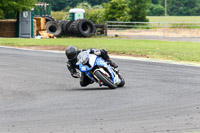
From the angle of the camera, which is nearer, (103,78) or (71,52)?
(103,78)

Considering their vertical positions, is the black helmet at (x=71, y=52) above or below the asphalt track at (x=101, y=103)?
above

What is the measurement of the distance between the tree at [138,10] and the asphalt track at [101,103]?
1915 inches

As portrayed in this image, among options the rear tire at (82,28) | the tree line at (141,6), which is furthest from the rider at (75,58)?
the tree line at (141,6)

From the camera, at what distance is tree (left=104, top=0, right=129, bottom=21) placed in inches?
2402

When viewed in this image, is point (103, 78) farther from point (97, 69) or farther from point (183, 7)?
point (183, 7)

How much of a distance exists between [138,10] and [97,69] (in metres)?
53.9

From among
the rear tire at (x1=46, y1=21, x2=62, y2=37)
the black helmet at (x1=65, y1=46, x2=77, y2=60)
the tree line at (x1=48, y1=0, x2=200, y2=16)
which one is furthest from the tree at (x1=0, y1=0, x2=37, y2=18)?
the tree line at (x1=48, y1=0, x2=200, y2=16)

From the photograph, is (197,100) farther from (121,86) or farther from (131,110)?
(121,86)

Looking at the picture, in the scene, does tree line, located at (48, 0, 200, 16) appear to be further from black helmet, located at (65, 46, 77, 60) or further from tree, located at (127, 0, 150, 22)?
black helmet, located at (65, 46, 77, 60)

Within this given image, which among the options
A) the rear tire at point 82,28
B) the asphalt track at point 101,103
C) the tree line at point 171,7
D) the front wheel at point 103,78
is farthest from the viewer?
the tree line at point 171,7

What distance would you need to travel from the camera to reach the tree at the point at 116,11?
61.0 m

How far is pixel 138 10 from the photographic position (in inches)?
2517

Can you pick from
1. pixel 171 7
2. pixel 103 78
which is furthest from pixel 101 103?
pixel 171 7

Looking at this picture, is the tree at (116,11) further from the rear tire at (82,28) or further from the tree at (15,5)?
the rear tire at (82,28)
